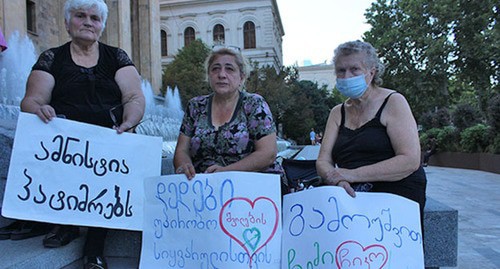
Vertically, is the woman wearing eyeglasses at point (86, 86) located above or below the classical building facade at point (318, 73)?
below

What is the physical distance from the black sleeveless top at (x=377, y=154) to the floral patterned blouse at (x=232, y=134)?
1.75ft

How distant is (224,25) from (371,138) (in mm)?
56984

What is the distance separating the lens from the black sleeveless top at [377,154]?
2.43 m

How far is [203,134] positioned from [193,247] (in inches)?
31.4

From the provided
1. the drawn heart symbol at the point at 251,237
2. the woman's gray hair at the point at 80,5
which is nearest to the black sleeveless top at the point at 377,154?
the drawn heart symbol at the point at 251,237

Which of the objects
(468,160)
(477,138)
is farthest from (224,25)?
(477,138)

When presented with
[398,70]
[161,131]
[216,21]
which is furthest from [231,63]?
[216,21]

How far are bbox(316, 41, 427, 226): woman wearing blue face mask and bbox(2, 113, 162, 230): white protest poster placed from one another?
47.1 inches

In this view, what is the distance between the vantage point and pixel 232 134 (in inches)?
107

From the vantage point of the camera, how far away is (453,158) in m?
18.4

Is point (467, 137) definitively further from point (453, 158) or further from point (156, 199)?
point (156, 199)

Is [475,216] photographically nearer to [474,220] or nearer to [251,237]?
[474,220]

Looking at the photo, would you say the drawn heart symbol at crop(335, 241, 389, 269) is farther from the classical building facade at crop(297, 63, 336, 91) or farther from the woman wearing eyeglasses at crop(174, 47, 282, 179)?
the classical building facade at crop(297, 63, 336, 91)

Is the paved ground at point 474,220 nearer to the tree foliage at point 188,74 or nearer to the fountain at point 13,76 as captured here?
the fountain at point 13,76
